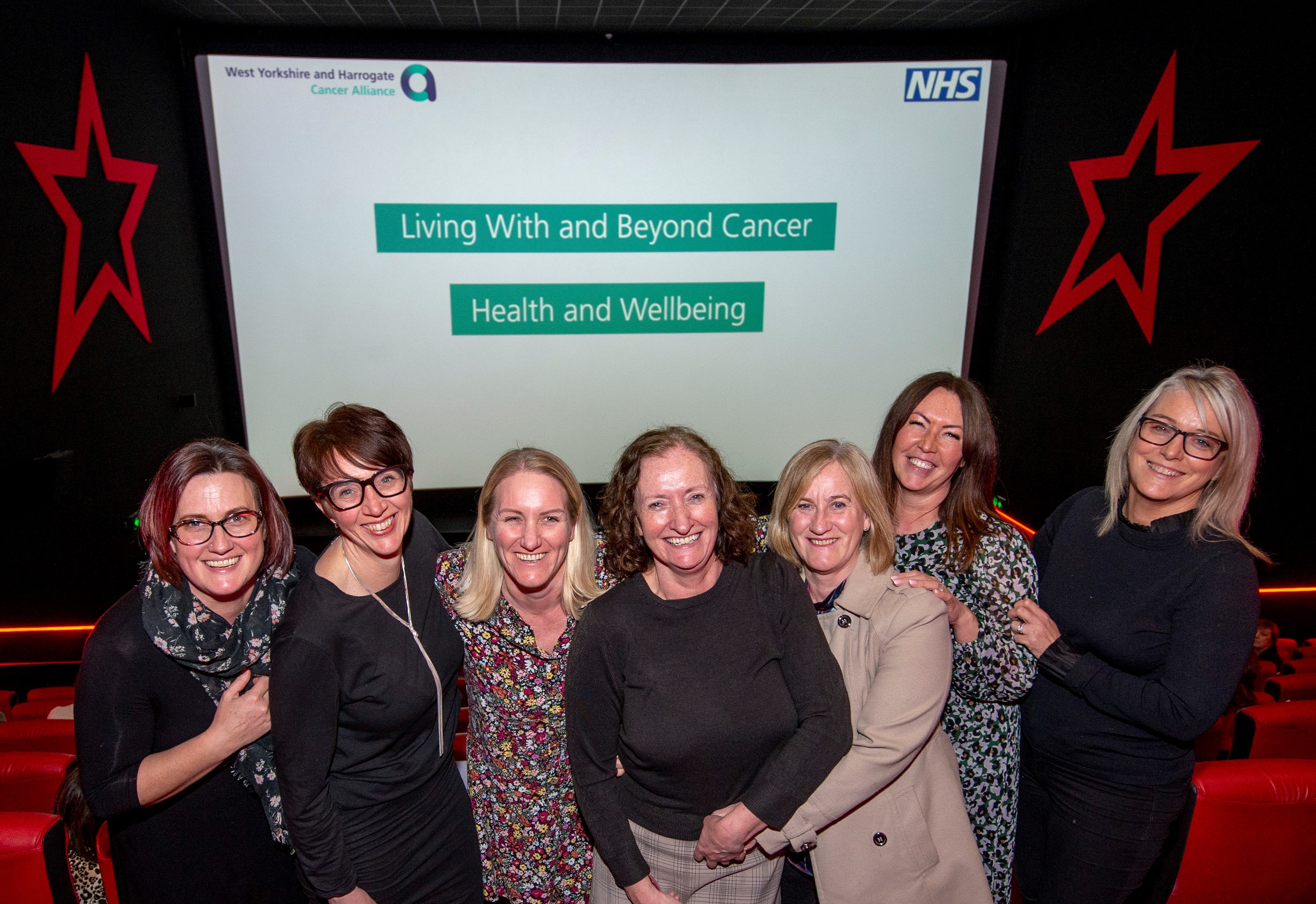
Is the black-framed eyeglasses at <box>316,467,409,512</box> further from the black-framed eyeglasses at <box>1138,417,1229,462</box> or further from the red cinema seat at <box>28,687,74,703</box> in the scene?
the red cinema seat at <box>28,687,74,703</box>

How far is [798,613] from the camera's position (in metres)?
1.46

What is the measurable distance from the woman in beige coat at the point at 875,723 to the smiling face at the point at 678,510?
23 cm

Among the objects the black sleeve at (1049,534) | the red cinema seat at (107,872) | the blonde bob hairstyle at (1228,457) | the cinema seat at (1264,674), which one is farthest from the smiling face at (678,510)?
the cinema seat at (1264,674)

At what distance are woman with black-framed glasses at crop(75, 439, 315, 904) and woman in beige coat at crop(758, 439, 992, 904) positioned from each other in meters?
1.13

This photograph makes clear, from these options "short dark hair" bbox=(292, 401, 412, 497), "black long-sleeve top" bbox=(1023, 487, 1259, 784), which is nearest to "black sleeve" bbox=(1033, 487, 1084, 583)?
"black long-sleeve top" bbox=(1023, 487, 1259, 784)

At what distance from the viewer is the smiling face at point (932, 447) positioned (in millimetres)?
1694

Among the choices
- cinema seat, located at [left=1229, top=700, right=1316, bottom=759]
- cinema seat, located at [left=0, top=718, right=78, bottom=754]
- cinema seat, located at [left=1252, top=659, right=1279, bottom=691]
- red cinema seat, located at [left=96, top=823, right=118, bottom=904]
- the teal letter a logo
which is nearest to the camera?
red cinema seat, located at [left=96, top=823, right=118, bottom=904]

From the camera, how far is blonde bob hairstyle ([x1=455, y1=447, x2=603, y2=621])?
5.05 ft

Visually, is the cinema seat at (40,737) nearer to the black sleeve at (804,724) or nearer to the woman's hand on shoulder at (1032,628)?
the black sleeve at (804,724)

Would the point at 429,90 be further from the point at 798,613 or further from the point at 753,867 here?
the point at 753,867

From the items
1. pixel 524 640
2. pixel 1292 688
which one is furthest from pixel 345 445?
pixel 1292 688

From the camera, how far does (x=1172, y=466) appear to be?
1.59 m

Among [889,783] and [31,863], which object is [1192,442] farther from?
[31,863]

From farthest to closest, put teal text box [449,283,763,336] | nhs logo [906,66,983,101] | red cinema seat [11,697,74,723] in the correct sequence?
teal text box [449,283,763,336], nhs logo [906,66,983,101], red cinema seat [11,697,74,723]
